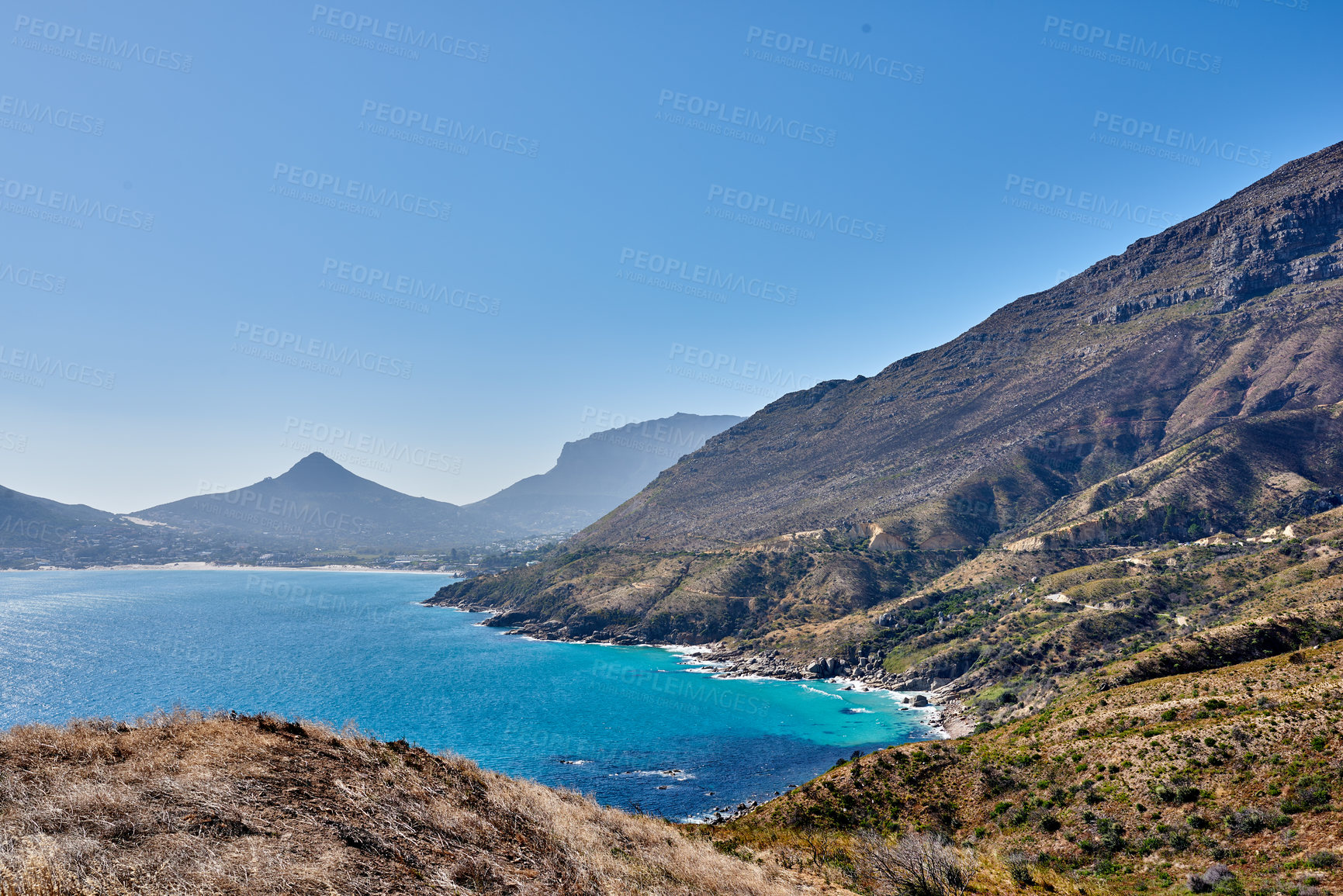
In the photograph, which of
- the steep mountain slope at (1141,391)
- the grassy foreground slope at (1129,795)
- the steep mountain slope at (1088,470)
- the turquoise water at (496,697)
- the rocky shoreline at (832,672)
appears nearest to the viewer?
the grassy foreground slope at (1129,795)

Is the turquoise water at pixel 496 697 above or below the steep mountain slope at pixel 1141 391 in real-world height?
below

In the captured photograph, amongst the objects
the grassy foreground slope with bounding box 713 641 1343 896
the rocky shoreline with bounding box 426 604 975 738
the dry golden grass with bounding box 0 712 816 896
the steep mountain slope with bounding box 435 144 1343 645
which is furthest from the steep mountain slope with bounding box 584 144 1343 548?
the dry golden grass with bounding box 0 712 816 896

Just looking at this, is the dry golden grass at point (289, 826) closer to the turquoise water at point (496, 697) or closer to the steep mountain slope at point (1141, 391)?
the turquoise water at point (496, 697)

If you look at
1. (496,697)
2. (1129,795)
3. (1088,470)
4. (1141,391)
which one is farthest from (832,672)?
(1141,391)

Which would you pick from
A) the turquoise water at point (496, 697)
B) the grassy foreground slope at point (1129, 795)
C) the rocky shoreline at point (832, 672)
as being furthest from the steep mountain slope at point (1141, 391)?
the grassy foreground slope at point (1129, 795)

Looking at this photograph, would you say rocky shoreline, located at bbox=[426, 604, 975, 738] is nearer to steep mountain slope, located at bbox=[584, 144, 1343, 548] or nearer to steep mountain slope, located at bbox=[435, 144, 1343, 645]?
steep mountain slope, located at bbox=[435, 144, 1343, 645]

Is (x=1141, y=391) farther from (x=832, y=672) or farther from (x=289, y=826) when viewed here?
(x=289, y=826)
